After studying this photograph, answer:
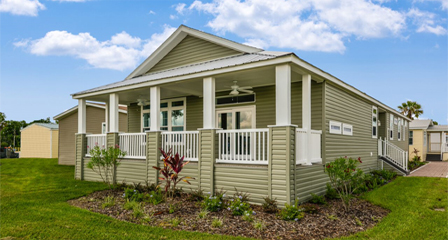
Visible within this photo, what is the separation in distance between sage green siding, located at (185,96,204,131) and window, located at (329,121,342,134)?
494cm

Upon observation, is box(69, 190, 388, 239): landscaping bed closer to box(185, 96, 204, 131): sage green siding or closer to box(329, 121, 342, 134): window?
box(329, 121, 342, 134): window

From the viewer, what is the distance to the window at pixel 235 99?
10.7 m

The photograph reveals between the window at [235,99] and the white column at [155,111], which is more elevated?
the window at [235,99]

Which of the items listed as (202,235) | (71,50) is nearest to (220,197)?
(202,235)

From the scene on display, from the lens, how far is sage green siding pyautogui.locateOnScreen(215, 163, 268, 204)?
7227 millimetres

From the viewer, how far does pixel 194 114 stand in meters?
12.3

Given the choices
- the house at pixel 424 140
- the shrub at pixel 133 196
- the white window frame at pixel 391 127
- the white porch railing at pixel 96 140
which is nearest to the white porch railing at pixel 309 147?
the shrub at pixel 133 196

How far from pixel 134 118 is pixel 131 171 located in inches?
190

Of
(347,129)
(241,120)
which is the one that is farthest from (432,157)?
(241,120)

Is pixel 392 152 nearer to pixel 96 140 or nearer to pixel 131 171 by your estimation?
pixel 131 171

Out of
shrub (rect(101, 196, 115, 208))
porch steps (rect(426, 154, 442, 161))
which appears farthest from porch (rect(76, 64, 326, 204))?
porch steps (rect(426, 154, 442, 161))

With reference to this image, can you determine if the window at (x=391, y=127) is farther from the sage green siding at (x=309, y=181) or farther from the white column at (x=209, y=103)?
the white column at (x=209, y=103)

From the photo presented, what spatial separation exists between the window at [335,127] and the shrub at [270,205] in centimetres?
366

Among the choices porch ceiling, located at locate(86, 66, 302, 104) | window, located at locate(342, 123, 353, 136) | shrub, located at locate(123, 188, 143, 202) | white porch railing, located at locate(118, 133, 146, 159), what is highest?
porch ceiling, located at locate(86, 66, 302, 104)
